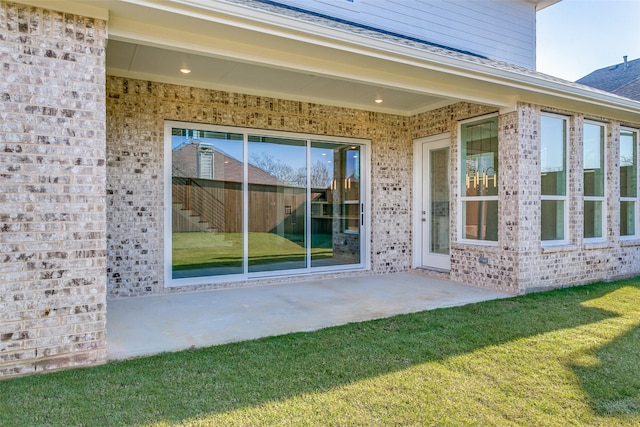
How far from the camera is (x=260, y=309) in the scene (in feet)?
15.7

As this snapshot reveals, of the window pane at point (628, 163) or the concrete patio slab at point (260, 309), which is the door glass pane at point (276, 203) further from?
the window pane at point (628, 163)

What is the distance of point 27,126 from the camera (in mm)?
2936

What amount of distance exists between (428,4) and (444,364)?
672cm

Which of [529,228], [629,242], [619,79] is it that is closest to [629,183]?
[629,242]

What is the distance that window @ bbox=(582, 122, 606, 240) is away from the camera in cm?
666

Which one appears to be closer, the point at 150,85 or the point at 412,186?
the point at 150,85

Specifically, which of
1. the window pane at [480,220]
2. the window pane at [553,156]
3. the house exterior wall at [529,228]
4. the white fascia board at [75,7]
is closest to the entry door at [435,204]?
the house exterior wall at [529,228]

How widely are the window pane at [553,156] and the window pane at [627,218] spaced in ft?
6.35

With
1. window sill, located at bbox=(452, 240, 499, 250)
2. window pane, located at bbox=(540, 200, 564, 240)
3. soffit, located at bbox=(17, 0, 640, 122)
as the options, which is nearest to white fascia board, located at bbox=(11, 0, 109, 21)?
soffit, located at bbox=(17, 0, 640, 122)

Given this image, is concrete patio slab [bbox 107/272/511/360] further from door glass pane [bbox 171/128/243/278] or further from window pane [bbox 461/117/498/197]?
window pane [bbox 461/117/498/197]

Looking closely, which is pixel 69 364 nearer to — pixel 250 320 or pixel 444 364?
pixel 250 320

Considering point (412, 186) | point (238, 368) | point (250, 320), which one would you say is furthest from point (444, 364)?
point (412, 186)

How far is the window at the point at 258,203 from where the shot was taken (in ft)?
19.2

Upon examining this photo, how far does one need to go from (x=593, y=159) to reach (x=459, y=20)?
3557 millimetres
